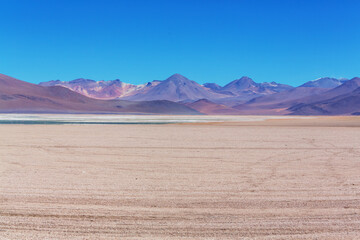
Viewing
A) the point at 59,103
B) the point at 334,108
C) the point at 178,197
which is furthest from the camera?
the point at 334,108

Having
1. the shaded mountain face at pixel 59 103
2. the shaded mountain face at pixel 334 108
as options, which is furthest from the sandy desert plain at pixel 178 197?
the shaded mountain face at pixel 334 108

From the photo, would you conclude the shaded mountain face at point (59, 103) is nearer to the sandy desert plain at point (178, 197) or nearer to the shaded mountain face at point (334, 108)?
the shaded mountain face at point (334, 108)

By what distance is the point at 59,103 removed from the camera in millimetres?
142250

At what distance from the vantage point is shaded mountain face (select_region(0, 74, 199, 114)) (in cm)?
13038

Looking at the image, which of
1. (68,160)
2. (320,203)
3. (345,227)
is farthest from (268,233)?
(68,160)

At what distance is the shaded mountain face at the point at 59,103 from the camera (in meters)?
130

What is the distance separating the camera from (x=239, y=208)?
23.3ft

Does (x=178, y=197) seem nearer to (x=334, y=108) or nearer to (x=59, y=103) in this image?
(x=59, y=103)

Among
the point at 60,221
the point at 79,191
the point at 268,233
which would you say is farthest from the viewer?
the point at 79,191

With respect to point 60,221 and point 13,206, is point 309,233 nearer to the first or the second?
point 60,221

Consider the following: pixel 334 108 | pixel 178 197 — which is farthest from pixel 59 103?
pixel 178 197

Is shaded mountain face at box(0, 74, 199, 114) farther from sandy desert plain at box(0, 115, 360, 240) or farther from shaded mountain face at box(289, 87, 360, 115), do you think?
sandy desert plain at box(0, 115, 360, 240)

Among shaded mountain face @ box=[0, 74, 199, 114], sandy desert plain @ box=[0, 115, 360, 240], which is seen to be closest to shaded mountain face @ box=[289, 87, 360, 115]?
shaded mountain face @ box=[0, 74, 199, 114]

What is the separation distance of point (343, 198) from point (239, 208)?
2.00 meters
